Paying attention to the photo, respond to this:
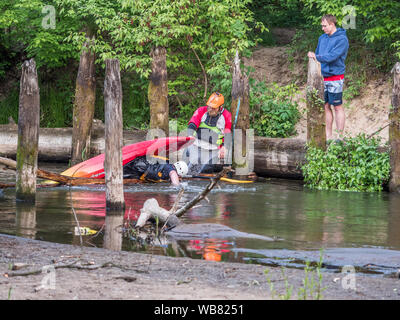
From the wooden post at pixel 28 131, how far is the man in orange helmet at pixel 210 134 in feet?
14.9

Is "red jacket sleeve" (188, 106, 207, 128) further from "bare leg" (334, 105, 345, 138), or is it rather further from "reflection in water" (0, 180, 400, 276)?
"bare leg" (334, 105, 345, 138)

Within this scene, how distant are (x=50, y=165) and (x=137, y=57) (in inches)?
127

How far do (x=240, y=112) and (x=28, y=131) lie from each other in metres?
5.47

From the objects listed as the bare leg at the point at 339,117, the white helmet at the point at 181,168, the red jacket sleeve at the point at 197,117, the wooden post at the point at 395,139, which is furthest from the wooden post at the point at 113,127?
the wooden post at the point at 395,139

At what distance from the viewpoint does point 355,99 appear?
17.8m

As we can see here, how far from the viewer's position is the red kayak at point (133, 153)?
13.4m

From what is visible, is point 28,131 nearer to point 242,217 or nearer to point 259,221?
point 242,217

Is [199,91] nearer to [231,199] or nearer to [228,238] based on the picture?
[231,199]

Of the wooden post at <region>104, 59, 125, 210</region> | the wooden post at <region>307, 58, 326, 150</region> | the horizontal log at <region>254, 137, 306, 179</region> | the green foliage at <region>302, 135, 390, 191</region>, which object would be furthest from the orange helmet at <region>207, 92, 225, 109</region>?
the wooden post at <region>104, 59, 125, 210</region>

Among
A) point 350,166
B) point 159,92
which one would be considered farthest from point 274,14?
point 350,166

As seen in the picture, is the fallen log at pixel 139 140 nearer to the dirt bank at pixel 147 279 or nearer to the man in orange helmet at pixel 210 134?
the man in orange helmet at pixel 210 134

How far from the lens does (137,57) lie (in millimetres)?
16906

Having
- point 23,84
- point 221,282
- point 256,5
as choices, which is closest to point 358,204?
point 23,84

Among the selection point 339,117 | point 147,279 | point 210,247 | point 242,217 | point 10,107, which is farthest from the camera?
point 10,107
